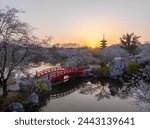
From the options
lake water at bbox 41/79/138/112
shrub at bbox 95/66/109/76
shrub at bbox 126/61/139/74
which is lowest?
lake water at bbox 41/79/138/112

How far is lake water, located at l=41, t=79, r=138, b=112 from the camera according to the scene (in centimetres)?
1546

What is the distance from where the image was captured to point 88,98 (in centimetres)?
1822

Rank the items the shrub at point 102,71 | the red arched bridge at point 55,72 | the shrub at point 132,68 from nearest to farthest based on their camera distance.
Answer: the red arched bridge at point 55,72 < the shrub at point 132,68 < the shrub at point 102,71

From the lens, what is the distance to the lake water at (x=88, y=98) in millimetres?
15465

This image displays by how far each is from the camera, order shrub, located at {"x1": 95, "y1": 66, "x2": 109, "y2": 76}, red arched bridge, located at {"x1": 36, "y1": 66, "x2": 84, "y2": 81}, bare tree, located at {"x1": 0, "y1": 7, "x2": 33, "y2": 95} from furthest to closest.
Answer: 1. shrub, located at {"x1": 95, "y1": 66, "x2": 109, "y2": 76}
2. red arched bridge, located at {"x1": 36, "y1": 66, "x2": 84, "y2": 81}
3. bare tree, located at {"x1": 0, "y1": 7, "x2": 33, "y2": 95}

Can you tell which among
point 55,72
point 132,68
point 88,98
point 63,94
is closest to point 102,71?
point 132,68

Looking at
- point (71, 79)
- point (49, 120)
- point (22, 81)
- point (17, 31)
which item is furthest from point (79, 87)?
point (49, 120)

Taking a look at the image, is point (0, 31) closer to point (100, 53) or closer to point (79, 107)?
point (79, 107)

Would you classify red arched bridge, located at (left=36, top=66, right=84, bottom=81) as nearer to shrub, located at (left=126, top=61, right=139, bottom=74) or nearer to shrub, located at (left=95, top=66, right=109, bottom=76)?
shrub, located at (left=95, top=66, right=109, bottom=76)

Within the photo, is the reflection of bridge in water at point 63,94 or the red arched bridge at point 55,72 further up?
the red arched bridge at point 55,72

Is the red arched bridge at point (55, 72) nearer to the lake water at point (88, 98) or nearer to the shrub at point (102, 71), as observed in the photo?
the lake water at point (88, 98)

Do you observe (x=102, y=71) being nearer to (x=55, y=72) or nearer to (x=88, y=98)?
(x=55, y=72)

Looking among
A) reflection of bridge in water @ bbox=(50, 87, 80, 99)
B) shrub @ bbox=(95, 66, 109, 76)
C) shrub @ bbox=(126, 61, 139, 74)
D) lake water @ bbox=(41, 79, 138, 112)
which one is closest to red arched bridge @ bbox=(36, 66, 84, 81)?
lake water @ bbox=(41, 79, 138, 112)

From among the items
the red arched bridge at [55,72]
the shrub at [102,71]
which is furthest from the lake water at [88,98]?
the shrub at [102,71]
